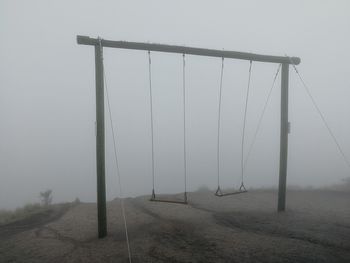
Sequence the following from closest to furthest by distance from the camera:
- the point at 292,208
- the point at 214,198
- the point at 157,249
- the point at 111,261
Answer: the point at 111,261
the point at 157,249
the point at 292,208
the point at 214,198

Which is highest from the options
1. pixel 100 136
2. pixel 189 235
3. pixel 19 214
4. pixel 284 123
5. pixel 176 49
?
pixel 176 49

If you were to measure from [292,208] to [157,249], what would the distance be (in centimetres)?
521

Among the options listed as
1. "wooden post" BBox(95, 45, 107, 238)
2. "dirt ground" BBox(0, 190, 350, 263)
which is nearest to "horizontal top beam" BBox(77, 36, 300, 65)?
"wooden post" BBox(95, 45, 107, 238)

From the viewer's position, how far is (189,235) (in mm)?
7152

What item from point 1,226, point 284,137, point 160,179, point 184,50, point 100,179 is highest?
point 184,50

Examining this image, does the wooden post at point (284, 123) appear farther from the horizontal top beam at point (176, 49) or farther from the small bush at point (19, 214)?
the small bush at point (19, 214)

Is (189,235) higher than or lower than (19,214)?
higher

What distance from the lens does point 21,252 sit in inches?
263

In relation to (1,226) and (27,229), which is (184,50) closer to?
(27,229)

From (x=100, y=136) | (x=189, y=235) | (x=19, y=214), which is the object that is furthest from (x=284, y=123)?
(x=19, y=214)

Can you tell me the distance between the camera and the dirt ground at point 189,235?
20.1ft

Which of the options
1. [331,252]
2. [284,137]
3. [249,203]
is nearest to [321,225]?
[331,252]

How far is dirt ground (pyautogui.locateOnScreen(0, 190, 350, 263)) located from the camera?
612 cm

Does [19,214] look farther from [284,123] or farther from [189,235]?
[284,123]
